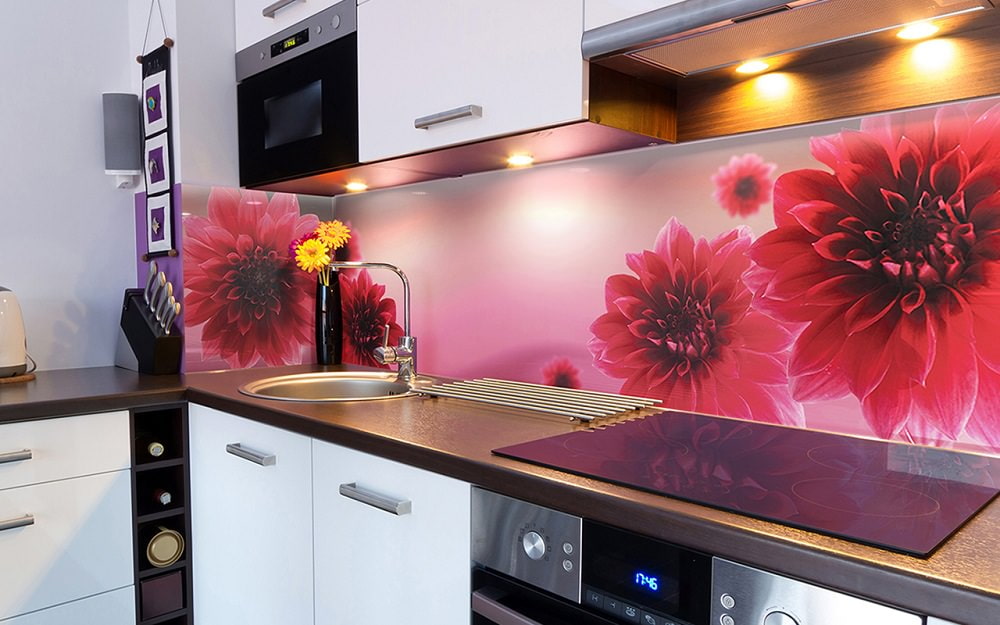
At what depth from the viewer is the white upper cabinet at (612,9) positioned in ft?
3.83

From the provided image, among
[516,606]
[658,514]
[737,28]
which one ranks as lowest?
[516,606]

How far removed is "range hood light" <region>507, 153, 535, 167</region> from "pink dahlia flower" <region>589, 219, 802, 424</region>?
37 centimetres

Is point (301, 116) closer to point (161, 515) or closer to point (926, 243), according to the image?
point (161, 515)

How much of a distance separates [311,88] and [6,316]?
1.10 m

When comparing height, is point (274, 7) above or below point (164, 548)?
above

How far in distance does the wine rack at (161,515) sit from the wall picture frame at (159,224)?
23.2 inches

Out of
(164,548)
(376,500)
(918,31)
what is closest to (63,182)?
(164,548)

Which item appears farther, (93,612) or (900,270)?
(93,612)

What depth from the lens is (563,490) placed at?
0.96 m

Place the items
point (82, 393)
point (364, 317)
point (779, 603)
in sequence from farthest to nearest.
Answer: point (364, 317)
point (82, 393)
point (779, 603)

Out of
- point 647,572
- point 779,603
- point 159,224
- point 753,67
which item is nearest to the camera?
point 779,603

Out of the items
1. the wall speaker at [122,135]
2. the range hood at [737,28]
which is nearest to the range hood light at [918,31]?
the range hood at [737,28]

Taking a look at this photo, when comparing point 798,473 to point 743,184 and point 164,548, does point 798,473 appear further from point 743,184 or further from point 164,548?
point 164,548

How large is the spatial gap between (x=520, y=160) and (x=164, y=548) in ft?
4.75
